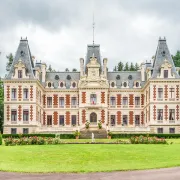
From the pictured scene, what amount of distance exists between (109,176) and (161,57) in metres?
45.5

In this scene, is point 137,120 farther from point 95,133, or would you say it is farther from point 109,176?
point 109,176

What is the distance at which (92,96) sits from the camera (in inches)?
2456

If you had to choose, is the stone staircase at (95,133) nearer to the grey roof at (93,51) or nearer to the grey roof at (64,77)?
the grey roof at (64,77)

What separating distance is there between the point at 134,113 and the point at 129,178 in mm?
48258

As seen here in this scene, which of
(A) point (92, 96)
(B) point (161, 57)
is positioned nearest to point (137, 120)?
(A) point (92, 96)

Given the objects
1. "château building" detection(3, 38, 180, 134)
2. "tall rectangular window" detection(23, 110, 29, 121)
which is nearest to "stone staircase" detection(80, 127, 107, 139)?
"château building" detection(3, 38, 180, 134)

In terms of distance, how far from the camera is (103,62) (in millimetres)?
64375

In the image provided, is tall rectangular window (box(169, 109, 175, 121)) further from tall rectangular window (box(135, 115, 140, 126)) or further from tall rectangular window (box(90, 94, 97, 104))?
tall rectangular window (box(90, 94, 97, 104))

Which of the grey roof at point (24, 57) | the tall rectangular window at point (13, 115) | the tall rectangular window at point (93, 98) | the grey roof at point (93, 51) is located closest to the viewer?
the tall rectangular window at point (13, 115)

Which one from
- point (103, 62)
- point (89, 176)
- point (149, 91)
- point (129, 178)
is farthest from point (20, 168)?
point (103, 62)

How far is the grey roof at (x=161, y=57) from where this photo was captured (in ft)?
197

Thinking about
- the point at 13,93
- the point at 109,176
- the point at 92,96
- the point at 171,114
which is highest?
the point at 13,93

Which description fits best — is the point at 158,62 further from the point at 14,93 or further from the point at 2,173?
the point at 2,173

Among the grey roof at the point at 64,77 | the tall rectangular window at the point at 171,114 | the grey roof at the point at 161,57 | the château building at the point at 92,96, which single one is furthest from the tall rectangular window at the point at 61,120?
the tall rectangular window at the point at 171,114
